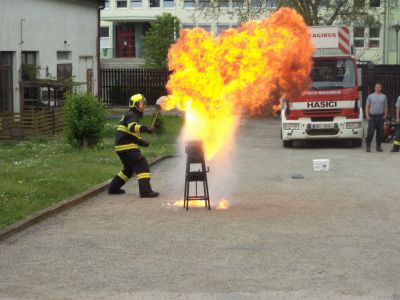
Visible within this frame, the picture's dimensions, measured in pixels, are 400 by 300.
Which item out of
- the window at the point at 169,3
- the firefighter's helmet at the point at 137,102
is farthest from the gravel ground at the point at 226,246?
the window at the point at 169,3

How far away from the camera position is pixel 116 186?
14.6m

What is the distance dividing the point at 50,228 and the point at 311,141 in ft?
51.6

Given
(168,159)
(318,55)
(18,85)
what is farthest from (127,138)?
(18,85)

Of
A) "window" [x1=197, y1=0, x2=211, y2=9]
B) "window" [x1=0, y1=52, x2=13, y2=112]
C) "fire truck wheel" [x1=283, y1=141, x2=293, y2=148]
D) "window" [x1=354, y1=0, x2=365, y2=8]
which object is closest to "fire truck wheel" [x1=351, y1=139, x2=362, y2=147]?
"fire truck wheel" [x1=283, y1=141, x2=293, y2=148]

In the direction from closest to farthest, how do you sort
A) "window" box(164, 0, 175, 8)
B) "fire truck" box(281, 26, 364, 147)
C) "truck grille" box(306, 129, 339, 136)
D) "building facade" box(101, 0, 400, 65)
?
"fire truck" box(281, 26, 364, 147)
"truck grille" box(306, 129, 339, 136)
"building facade" box(101, 0, 400, 65)
"window" box(164, 0, 175, 8)

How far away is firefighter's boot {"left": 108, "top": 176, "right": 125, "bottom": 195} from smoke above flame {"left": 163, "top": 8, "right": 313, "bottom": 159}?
1.58 metres

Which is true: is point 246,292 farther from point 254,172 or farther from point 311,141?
point 311,141

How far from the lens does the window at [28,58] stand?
29014mm

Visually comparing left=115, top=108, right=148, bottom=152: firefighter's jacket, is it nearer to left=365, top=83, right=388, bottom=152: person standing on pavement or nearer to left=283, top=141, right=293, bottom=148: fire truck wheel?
left=365, top=83, right=388, bottom=152: person standing on pavement

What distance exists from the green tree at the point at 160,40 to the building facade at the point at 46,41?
63.5 ft

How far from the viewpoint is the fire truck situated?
22672 mm

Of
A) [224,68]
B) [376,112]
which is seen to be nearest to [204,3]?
[376,112]

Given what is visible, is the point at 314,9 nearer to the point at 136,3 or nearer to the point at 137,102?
→ the point at 137,102

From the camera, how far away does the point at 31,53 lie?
29.8m
